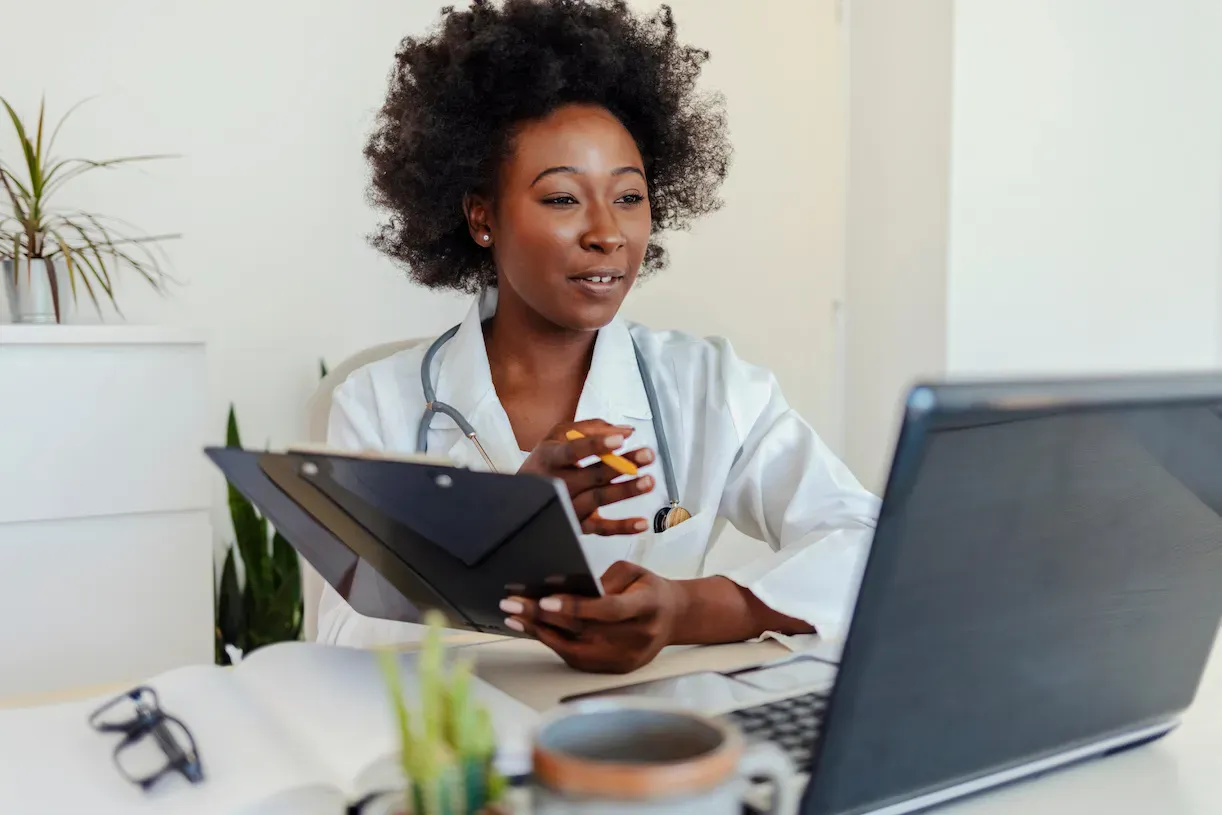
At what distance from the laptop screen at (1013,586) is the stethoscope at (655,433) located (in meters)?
0.68

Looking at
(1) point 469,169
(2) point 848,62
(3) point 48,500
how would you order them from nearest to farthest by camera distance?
(1) point 469,169 < (3) point 48,500 < (2) point 848,62

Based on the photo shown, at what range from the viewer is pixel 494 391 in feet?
4.39

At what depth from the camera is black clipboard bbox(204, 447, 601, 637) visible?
0.63 metres

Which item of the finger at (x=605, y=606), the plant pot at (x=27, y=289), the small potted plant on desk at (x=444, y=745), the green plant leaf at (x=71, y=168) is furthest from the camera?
the green plant leaf at (x=71, y=168)

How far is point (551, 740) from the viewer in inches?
14.4

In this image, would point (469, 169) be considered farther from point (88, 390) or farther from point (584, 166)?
point (88, 390)

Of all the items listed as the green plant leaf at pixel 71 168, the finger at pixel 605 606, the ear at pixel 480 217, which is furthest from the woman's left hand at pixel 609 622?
the green plant leaf at pixel 71 168

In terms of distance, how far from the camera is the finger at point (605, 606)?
73cm

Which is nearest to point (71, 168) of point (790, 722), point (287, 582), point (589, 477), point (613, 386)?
point (287, 582)

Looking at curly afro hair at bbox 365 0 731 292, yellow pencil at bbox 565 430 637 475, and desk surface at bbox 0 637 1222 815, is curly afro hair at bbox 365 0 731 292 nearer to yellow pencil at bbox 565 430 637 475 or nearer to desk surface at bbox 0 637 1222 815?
yellow pencil at bbox 565 430 637 475

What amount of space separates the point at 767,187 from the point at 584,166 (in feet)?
5.26

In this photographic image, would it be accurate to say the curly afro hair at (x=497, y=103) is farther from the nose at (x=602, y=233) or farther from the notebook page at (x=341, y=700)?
the notebook page at (x=341, y=700)

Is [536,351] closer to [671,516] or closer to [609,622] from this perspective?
[671,516]

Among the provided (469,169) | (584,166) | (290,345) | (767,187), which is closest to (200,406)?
(290,345)
